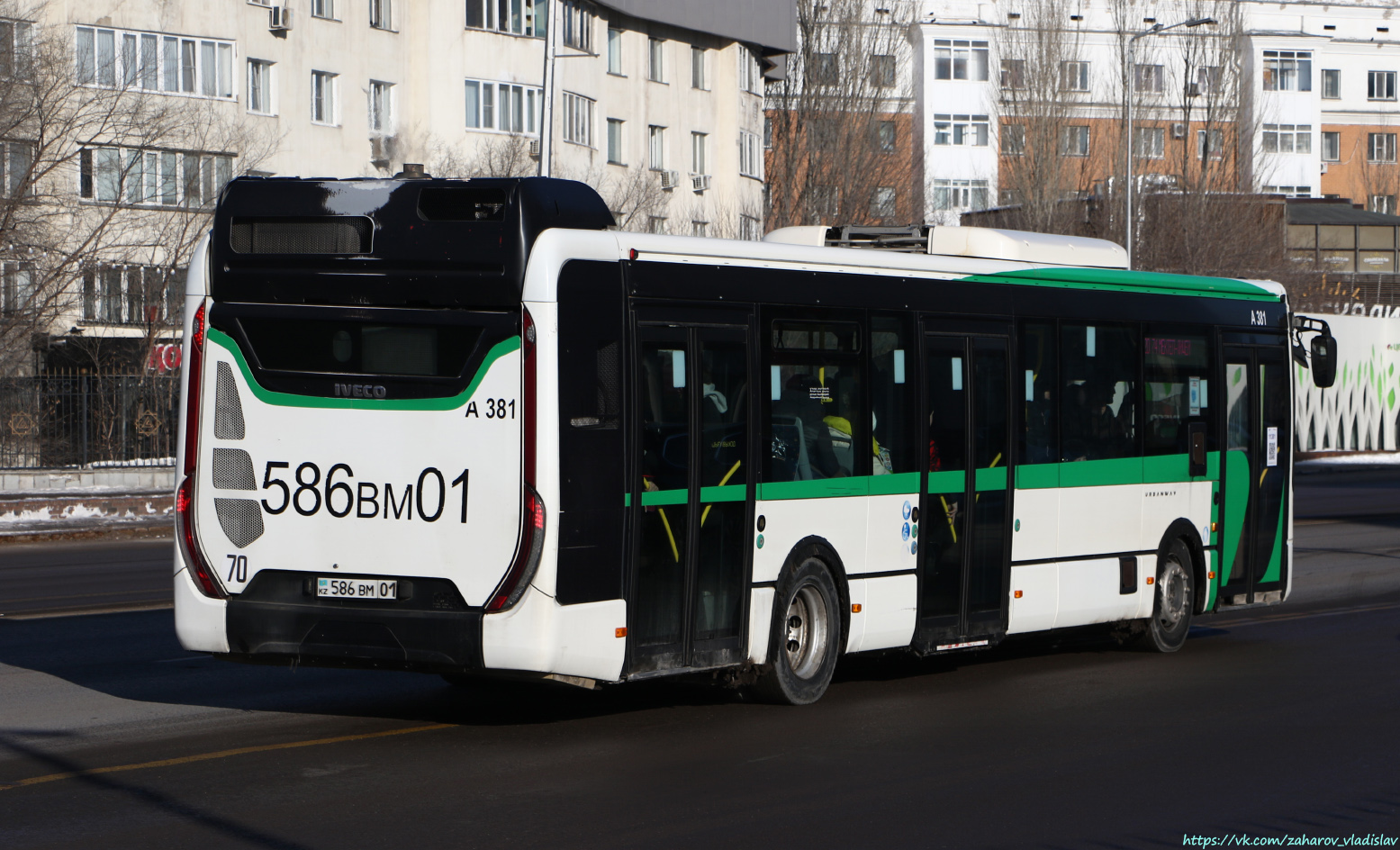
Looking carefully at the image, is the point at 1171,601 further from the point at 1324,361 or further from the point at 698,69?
the point at 698,69

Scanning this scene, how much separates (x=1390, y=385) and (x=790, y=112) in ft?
66.0

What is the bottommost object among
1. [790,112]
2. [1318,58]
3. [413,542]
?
[413,542]

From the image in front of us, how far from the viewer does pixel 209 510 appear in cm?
934

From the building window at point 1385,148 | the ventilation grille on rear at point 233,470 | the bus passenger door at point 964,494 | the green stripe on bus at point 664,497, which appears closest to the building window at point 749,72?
the bus passenger door at point 964,494

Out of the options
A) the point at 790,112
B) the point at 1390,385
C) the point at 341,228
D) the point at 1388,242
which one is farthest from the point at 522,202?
the point at 1388,242

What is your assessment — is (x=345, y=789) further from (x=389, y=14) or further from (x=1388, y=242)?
(x=1388, y=242)

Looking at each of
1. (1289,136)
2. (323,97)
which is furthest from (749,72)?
(1289,136)

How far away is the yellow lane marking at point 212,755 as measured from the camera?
26.4 feet

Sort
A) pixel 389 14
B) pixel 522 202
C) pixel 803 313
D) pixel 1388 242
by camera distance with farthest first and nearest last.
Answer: pixel 1388 242, pixel 389 14, pixel 803 313, pixel 522 202

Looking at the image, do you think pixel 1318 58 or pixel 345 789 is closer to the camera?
pixel 345 789

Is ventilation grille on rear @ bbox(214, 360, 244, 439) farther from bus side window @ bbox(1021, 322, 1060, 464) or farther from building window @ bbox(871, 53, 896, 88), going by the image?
building window @ bbox(871, 53, 896, 88)

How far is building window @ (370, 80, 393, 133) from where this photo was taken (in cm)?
4947

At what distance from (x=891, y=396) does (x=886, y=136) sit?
163 feet

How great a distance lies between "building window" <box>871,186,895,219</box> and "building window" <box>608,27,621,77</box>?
27.8ft
